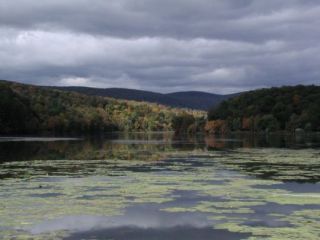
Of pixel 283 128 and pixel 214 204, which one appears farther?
pixel 283 128

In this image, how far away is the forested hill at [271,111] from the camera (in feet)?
525

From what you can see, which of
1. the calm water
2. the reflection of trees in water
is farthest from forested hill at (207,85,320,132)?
the calm water

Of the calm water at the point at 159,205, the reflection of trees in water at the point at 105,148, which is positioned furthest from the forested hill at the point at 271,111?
the calm water at the point at 159,205

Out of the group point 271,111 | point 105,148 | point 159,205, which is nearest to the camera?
point 159,205

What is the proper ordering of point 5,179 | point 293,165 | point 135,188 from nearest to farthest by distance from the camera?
point 135,188
point 5,179
point 293,165

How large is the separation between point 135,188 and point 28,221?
7950 millimetres

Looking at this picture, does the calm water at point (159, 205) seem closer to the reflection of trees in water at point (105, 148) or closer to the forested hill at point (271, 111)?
the reflection of trees in water at point (105, 148)

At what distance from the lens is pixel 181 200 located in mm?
19812

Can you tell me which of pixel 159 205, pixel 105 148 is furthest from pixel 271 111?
pixel 159 205

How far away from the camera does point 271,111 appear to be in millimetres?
174750

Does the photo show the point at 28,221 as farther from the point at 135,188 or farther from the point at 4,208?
the point at 135,188

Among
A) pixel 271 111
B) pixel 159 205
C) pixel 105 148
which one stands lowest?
pixel 105 148

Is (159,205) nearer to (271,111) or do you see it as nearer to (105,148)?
(105,148)

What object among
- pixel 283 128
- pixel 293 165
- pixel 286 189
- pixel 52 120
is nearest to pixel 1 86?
pixel 52 120
